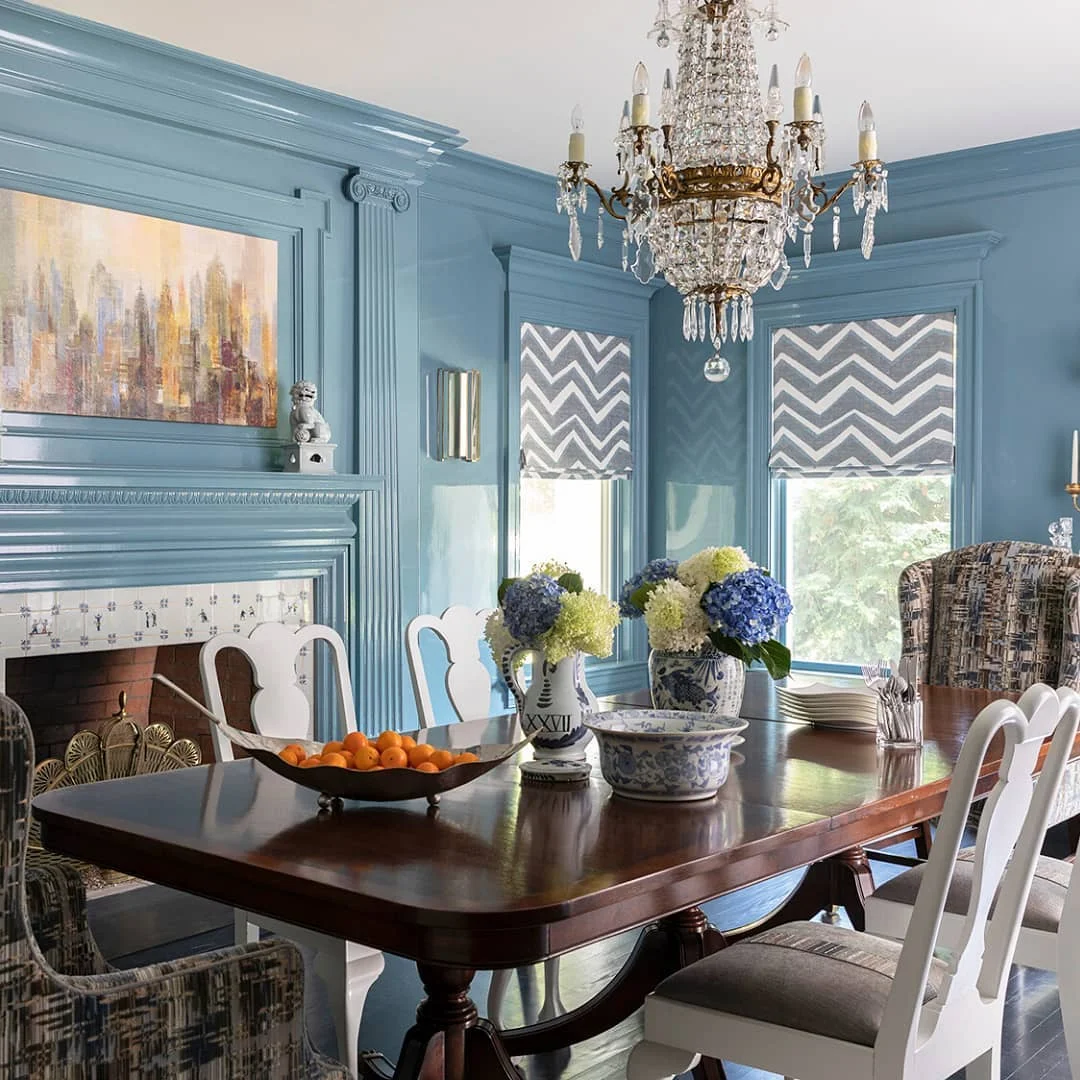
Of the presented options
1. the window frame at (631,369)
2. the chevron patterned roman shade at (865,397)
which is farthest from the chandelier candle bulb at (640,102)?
the chevron patterned roman shade at (865,397)

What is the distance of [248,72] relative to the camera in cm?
430

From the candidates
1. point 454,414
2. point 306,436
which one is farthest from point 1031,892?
point 454,414

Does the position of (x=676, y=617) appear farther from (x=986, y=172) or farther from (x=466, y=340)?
(x=986, y=172)

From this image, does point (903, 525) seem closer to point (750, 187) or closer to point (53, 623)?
point (750, 187)

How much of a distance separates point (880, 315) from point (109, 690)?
11.9 feet

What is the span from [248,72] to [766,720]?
273cm

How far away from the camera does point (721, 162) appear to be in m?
2.94

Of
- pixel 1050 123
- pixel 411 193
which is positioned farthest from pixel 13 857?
pixel 1050 123

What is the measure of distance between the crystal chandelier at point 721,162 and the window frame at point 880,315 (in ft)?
8.73

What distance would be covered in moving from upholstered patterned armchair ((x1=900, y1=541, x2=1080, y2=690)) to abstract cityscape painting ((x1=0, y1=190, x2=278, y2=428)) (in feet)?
8.06

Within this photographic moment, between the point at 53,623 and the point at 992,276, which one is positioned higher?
the point at 992,276

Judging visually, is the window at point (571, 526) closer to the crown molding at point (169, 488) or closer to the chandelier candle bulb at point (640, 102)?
the crown molding at point (169, 488)

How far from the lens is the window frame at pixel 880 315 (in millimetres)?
5539

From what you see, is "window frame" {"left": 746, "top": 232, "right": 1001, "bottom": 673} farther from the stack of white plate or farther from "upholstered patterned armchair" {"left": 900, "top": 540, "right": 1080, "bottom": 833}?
the stack of white plate
